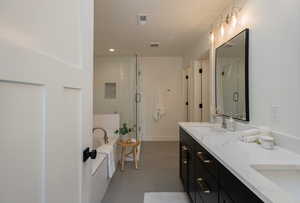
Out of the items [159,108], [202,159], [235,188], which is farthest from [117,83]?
[235,188]

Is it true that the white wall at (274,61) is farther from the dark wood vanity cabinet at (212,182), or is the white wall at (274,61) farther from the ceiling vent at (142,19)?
the ceiling vent at (142,19)

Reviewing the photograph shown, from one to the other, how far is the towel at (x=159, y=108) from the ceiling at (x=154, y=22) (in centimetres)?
146

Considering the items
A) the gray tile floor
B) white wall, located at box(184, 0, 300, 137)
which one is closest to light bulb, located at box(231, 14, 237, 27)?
white wall, located at box(184, 0, 300, 137)

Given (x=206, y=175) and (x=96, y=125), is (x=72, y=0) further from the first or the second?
(x=96, y=125)

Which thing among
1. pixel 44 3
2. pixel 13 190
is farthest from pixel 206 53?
pixel 13 190

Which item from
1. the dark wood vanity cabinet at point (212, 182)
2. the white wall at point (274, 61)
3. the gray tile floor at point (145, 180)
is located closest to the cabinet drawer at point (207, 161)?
the dark wood vanity cabinet at point (212, 182)

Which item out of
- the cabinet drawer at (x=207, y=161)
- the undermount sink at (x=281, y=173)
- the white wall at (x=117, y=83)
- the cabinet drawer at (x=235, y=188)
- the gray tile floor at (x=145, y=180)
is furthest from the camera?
the white wall at (x=117, y=83)

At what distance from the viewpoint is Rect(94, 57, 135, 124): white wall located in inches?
204

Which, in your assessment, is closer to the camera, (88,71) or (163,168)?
(88,71)

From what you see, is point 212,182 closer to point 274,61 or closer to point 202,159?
point 202,159

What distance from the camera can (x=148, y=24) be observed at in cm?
295

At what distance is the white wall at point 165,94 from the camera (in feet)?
17.6

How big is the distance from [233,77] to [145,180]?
1848 millimetres

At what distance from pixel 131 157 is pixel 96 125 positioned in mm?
931
